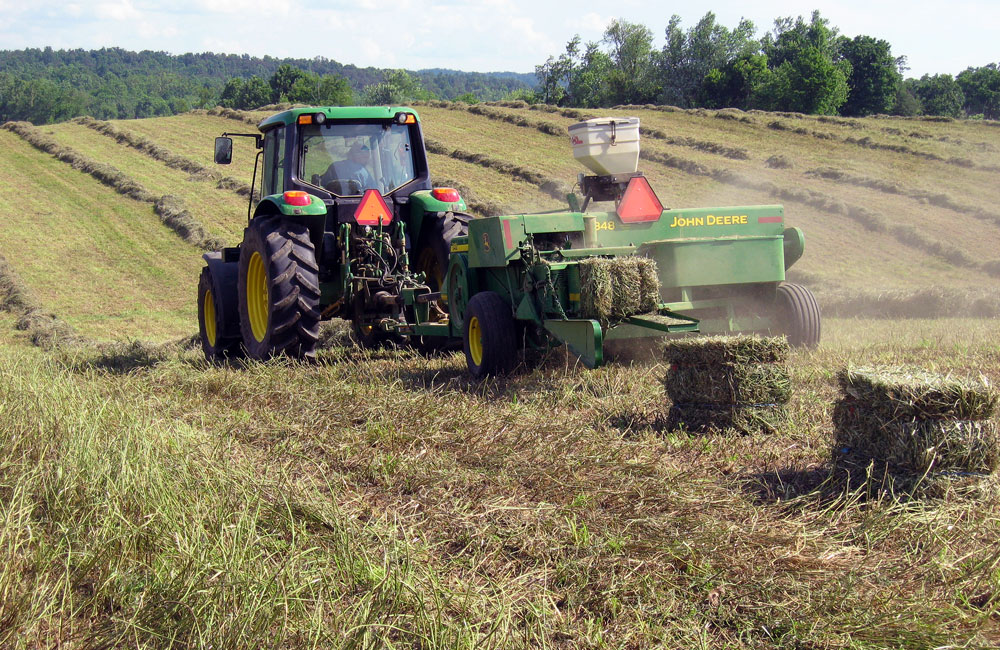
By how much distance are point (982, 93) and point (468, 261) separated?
79.7 metres

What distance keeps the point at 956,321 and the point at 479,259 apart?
566 cm

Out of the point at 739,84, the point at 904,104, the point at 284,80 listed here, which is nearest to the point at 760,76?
the point at 739,84

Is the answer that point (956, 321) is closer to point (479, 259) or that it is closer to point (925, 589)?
point (479, 259)

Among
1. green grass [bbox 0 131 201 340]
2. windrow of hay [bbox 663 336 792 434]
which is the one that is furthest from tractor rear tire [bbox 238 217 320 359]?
green grass [bbox 0 131 201 340]

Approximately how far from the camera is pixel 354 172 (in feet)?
27.2

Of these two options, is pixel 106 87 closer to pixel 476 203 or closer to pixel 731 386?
pixel 476 203

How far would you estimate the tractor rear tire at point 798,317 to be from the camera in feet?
22.2

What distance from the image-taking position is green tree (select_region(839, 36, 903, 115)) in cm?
6519

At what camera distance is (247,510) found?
3215 millimetres

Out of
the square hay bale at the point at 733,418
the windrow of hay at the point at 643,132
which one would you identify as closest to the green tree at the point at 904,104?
the windrow of hay at the point at 643,132

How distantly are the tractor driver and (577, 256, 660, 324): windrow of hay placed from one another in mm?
3047

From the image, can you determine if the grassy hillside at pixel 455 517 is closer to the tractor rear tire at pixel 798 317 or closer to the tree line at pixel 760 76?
the tractor rear tire at pixel 798 317

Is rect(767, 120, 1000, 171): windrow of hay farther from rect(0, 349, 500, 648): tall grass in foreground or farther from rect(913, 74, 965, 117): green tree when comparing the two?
rect(913, 74, 965, 117): green tree

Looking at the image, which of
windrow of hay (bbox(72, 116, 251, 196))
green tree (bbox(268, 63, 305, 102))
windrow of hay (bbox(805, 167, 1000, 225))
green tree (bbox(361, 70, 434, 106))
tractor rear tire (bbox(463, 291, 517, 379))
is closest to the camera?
tractor rear tire (bbox(463, 291, 517, 379))
